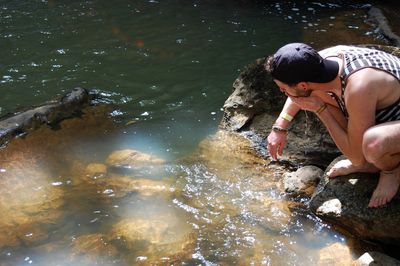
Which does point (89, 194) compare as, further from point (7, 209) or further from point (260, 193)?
point (260, 193)

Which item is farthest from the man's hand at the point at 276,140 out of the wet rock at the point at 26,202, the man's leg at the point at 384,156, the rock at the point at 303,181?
the wet rock at the point at 26,202

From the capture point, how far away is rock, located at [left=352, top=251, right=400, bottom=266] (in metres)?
3.47

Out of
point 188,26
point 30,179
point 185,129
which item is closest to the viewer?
point 30,179

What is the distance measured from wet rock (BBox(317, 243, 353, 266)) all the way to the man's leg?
1.52 ft

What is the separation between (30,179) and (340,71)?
351 centimetres

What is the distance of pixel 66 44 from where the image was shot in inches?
354

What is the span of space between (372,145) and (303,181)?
4.65 feet

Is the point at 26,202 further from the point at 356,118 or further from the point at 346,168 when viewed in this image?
the point at 356,118

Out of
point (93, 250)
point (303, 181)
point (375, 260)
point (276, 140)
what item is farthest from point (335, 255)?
point (93, 250)

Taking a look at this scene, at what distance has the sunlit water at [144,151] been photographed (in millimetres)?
4027

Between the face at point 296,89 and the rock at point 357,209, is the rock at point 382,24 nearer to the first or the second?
the rock at point 357,209

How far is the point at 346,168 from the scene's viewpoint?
3.96 metres

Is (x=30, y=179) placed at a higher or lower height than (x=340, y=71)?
lower

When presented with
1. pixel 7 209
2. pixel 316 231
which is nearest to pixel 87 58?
pixel 7 209
